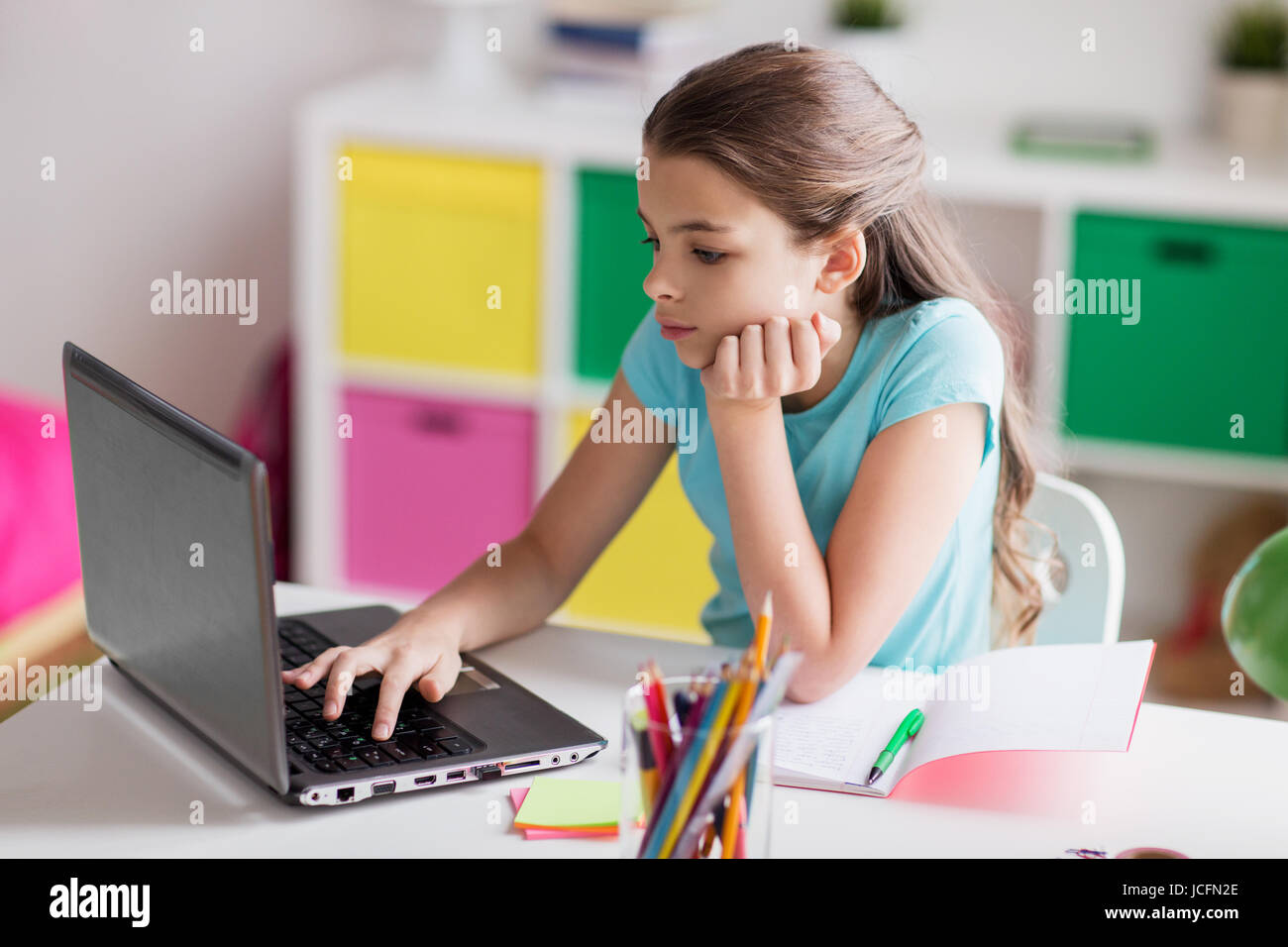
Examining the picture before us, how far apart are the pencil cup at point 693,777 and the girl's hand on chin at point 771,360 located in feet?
1.33

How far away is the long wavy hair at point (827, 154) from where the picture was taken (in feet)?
A: 3.95

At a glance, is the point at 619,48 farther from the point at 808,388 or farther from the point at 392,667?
the point at 392,667

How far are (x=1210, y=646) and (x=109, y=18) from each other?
2.44 metres

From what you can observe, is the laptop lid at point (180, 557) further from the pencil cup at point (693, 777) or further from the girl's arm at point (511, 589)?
the pencil cup at point (693, 777)

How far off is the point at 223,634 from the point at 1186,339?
1.77 meters

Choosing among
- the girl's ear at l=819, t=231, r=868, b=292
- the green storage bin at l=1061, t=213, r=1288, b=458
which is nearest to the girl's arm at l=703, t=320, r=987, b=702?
the girl's ear at l=819, t=231, r=868, b=292

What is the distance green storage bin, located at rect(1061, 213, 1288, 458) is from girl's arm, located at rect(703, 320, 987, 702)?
1.19 m

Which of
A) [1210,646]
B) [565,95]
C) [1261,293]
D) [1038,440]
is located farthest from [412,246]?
[1210,646]

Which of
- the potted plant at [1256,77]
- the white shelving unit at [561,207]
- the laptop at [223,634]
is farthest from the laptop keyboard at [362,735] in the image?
the potted plant at [1256,77]

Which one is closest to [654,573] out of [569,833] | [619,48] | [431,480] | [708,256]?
[431,480]

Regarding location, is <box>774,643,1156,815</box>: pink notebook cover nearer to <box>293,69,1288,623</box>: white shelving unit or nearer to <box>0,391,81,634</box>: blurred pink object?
<box>293,69,1288,623</box>: white shelving unit

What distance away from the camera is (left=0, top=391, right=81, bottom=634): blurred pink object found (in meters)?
1.97

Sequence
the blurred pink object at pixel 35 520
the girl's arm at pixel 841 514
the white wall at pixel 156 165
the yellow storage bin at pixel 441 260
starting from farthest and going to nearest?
the white wall at pixel 156 165 < the yellow storage bin at pixel 441 260 < the blurred pink object at pixel 35 520 < the girl's arm at pixel 841 514

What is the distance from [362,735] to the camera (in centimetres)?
101
